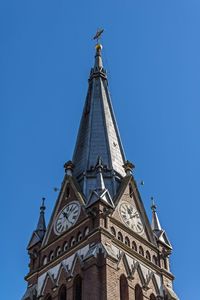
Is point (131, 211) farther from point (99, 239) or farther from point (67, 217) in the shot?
point (99, 239)

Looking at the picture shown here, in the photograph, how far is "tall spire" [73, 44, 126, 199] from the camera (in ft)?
167

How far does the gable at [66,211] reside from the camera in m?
47.3

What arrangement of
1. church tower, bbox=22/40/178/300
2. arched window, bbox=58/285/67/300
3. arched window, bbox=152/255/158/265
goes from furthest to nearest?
arched window, bbox=152/255/158/265, arched window, bbox=58/285/67/300, church tower, bbox=22/40/178/300

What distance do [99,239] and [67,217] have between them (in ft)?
17.9

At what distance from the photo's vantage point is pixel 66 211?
4894cm

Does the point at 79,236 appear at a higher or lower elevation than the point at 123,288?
higher

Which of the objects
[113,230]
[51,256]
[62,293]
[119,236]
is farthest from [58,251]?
[119,236]

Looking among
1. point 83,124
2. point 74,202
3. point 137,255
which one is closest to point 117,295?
point 137,255

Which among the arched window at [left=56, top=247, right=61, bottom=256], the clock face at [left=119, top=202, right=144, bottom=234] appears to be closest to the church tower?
the clock face at [left=119, top=202, right=144, bottom=234]

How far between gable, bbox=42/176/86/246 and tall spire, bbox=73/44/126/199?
83 centimetres

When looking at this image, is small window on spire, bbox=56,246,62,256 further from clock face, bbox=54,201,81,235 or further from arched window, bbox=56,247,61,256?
clock face, bbox=54,201,81,235

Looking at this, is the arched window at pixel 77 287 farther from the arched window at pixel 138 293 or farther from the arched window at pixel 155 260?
the arched window at pixel 155 260

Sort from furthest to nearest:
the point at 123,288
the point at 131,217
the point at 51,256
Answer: the point at 131,217, the point at 51,256, the point at 123,288

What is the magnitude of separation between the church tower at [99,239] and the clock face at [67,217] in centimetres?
7
